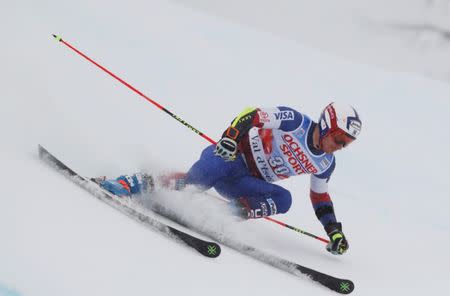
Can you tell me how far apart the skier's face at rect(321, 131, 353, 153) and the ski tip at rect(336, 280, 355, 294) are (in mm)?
787

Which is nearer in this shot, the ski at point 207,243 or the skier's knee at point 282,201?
the ski at point 207,243

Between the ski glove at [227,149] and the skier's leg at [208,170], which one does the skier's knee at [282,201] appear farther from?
the ski glove at [227,149]

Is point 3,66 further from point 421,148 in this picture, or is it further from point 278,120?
point 421,148

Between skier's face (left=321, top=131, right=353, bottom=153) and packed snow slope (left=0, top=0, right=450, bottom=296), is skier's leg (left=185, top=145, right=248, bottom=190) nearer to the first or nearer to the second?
packed snow slope (left=0, top=0, right=450, bottom=296)

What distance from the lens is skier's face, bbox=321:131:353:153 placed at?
11.7 feet

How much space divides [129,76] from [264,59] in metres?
2.57

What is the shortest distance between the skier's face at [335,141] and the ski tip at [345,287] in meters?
0.79

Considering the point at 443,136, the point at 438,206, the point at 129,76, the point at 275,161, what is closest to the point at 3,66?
the point at 129,76

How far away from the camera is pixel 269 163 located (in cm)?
399

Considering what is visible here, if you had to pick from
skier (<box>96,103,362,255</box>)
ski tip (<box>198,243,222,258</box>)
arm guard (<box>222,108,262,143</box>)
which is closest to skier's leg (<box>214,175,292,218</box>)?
skier (<box>96,103,362,255</box>)

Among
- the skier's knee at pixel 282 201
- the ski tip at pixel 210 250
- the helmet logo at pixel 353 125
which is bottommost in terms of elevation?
the ski tip at pixel 210 250

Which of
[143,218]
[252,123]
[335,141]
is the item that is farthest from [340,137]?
[143,218]

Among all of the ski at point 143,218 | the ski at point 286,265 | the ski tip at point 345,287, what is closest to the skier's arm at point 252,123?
the ski at point 286,265

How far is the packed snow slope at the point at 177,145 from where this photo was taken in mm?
2826
